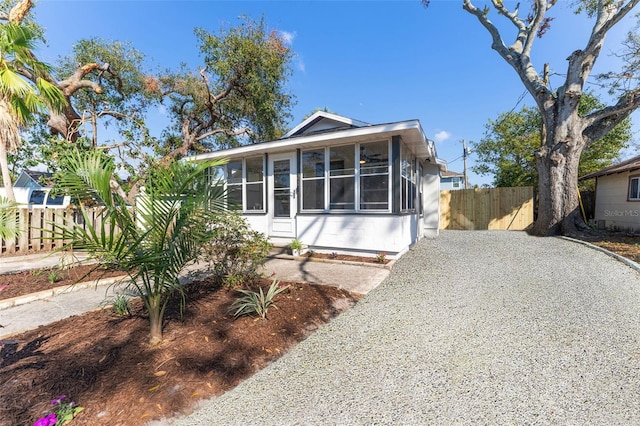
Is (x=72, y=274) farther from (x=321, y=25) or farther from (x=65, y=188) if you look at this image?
(x=321, y=25)

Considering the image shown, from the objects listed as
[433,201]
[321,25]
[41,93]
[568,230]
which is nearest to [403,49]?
[321,25]

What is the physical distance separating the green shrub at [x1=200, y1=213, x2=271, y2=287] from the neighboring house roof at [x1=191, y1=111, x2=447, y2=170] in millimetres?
2302

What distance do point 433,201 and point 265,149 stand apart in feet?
22.1

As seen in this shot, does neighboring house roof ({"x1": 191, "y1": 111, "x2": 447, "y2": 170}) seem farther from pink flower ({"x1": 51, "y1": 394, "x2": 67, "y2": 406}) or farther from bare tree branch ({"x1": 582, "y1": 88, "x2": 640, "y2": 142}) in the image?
bare tree branch ({"x1": 582, "y1": 88, "x2": 640, "y2": 142})

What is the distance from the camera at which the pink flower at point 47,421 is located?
150cm

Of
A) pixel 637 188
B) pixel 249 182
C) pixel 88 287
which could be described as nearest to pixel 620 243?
pixel 637 188

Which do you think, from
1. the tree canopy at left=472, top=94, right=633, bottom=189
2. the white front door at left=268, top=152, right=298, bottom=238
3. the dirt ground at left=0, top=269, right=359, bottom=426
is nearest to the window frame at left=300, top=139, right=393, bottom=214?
the white front door at left=268, top=152, right=298, bottom=238

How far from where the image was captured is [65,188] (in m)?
2.18

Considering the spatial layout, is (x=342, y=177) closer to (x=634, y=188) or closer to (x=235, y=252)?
(x=235, y=252)

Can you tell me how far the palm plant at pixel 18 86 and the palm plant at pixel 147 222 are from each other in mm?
4236

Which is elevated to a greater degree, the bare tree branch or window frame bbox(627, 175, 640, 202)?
the bare tree branch

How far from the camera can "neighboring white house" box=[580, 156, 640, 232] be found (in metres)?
9.91

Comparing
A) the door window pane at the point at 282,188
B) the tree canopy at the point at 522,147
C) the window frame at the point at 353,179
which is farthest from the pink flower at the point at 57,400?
the tree canopy at the point at 522,147

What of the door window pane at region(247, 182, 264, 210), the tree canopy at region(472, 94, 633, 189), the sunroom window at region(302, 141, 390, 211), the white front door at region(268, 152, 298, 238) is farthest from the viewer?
→ the tree canopy at region(472, 94, 633, 189)
